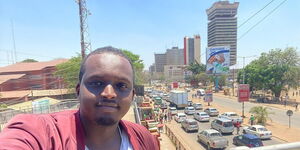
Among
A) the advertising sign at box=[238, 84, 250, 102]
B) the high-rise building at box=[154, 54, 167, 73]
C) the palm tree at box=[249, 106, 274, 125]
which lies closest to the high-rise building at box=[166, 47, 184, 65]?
the high-rise building at box=[154, 54, 167, 73]

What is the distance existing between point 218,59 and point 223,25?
53536mm

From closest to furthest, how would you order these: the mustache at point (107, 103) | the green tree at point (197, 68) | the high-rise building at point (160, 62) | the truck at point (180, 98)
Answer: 1. the mustache at point (107, 103)
2. the truck at point (180, 98)
3. the green tree at point (197, 68)
4. the high-rise building at point (160, 62)

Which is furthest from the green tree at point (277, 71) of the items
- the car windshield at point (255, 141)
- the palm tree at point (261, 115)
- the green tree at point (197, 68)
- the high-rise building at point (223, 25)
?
the high-rise building at point (223, 25)

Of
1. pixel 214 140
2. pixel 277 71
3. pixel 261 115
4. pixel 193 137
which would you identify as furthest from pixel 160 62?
pixel 214 140

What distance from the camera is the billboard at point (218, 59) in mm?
38000

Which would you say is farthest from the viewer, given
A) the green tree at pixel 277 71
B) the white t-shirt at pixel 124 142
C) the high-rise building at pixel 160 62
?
the high-rise building at pixel 160 62

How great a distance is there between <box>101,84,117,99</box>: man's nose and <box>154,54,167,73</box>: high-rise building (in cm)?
14109

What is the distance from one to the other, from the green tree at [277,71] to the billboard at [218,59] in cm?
526

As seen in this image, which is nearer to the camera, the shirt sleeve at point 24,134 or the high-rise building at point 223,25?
the shirt sleeve at point 24,134

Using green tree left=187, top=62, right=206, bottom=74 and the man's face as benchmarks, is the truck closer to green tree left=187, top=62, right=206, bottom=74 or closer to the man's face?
the man's face

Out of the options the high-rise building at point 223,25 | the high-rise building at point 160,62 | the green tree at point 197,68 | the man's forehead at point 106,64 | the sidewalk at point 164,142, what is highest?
the high-rise building at point 223,25

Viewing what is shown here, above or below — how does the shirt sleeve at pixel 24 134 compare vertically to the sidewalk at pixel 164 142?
above

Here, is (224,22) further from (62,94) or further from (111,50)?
(111,50)

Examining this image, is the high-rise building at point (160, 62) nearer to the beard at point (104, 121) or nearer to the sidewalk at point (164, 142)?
the sidewalk at point (164, 142)
